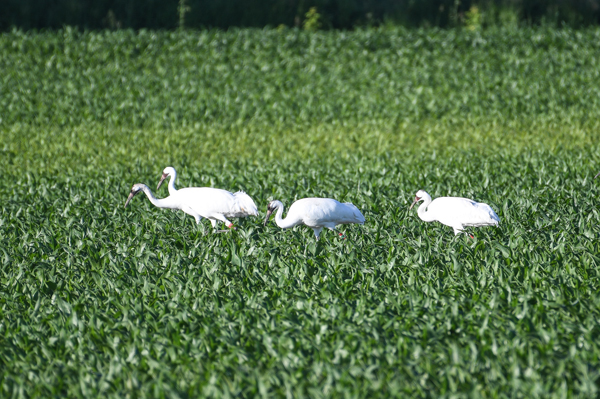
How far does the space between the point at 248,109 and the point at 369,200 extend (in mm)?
12063

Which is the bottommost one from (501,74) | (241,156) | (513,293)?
(241,156)

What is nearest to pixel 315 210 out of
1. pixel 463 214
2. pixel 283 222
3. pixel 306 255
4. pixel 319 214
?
pixel 319 214

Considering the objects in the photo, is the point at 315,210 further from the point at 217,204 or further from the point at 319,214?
the point at 217,204

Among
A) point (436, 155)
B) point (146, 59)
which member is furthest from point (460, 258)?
point (146, 59)

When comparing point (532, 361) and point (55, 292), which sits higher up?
point (532, 361)

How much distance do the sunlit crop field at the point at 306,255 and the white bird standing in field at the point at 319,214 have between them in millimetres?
231

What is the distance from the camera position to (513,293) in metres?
5.45

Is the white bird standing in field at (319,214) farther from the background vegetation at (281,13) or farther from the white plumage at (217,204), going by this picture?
the background vegetation at (281,13)

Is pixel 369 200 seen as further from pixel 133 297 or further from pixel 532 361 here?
pixel 532 361

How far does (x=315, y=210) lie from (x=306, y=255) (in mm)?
642

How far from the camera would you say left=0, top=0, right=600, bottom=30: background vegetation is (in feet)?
89.7

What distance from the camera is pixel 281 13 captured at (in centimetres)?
2941

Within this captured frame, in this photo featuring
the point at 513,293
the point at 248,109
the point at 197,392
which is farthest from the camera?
the point at 248,109

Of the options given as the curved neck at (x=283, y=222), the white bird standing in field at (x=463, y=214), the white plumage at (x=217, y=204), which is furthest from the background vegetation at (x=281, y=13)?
the white bird standing in field at (x=463, y=214)
